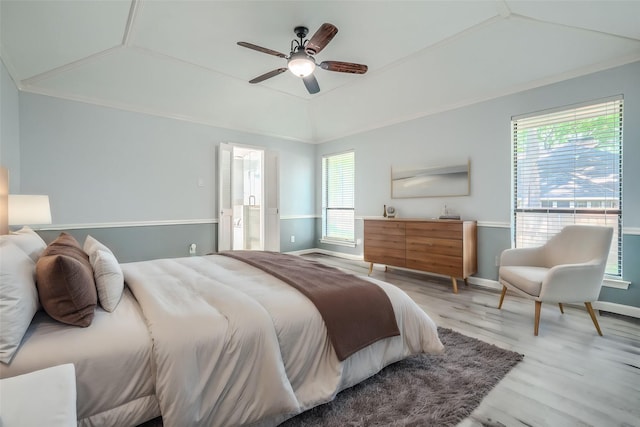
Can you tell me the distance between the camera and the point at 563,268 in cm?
240

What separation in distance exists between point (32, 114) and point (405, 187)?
4.97 metres

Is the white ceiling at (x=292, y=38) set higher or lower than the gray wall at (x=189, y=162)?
higher

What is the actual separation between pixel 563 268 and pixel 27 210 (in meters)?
4.61

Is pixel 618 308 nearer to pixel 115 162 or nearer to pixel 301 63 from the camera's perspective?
pixel 301 63

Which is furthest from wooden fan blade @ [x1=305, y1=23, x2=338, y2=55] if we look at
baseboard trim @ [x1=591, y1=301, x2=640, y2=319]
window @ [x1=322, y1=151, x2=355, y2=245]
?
baseboard trim @ [x1=591, y1=301, x2=640, y2=319]

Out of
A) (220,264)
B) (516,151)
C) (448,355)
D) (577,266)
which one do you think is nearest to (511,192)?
(516,151)

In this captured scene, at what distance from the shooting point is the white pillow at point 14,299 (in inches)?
42.7

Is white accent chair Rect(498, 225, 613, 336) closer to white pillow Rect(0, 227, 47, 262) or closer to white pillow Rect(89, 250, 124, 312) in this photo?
white pillow Rect(89, 250, 124, 312)

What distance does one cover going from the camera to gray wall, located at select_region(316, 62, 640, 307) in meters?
2.82

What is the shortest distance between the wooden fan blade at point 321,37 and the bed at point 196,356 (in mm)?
2032

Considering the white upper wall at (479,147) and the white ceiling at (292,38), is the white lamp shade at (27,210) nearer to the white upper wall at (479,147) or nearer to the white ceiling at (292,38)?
the white ceiling at (292,38)

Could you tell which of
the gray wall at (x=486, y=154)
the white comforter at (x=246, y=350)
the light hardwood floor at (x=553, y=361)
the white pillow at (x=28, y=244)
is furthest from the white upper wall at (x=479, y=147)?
the white pillow at (x=28, y=244)

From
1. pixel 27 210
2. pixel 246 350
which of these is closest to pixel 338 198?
pixel 27 210

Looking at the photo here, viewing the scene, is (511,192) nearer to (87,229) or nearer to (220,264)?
(220,264)
